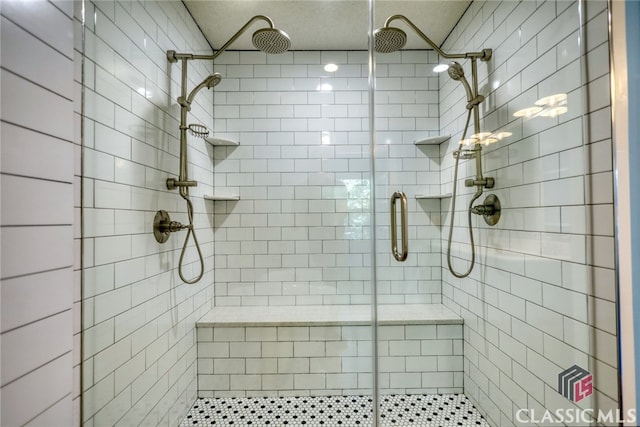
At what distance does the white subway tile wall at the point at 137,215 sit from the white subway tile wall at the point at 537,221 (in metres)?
1.42

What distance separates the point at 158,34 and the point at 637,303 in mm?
2190

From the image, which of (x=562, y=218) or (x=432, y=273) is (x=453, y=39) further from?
(x=432, y=273)

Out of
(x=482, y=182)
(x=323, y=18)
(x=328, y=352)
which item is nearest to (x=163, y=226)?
(x=328, y=352)

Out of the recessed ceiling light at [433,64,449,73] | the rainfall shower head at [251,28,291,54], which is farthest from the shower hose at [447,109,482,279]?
the rainfall shower head at [251,28,291,54]

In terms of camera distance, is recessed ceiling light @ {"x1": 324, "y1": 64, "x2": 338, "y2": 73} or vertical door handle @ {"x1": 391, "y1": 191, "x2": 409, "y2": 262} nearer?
vertical door handle @ {"x1": 391, "y1": 191, "x2": 409, "y2": 262}

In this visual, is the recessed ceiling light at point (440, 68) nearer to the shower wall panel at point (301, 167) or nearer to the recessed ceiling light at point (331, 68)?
the shower wall panel at point (301, 167)

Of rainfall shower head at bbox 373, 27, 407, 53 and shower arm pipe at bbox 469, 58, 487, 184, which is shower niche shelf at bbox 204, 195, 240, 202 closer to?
rainfall shower head at bbox 373, 27, 407, 53

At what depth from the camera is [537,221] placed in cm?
115

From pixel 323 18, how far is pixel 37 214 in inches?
62.1

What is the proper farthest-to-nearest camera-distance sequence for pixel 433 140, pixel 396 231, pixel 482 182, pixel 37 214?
pixel 433 140 < pixel 396 231 < pixel 482 182 < pixel 37 214

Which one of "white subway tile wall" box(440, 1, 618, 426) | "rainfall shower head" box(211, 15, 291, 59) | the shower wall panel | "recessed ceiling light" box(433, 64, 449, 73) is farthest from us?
the shower wall panel

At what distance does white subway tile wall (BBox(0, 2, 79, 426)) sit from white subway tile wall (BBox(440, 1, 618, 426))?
5.39 ft

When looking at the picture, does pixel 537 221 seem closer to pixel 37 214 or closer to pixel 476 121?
pixel 476 121

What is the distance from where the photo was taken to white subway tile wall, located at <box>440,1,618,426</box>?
0.97 meters
